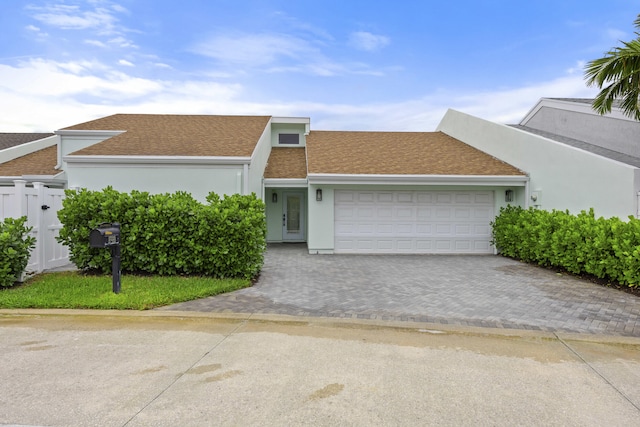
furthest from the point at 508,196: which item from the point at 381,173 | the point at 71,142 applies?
the point at 71,142

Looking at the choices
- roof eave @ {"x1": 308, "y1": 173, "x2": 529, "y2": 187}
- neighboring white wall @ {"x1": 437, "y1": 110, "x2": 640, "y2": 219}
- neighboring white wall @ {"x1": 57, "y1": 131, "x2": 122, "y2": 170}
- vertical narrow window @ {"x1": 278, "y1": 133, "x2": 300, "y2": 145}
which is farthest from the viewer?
vertical narrow window @ {"x1": 278, "y1": 133, "x2": 300, "y2": 145}

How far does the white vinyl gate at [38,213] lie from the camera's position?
7453 millimetres

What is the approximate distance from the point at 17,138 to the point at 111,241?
1738 cm

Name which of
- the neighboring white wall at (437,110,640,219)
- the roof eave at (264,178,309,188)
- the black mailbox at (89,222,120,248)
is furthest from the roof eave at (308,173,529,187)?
the black mailbox at (89,222,120,248)

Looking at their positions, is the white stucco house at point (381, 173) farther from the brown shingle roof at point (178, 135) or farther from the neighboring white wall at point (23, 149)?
the neighboring white wall at point (23, 149)

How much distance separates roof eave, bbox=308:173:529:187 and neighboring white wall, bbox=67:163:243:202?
279 centimetres

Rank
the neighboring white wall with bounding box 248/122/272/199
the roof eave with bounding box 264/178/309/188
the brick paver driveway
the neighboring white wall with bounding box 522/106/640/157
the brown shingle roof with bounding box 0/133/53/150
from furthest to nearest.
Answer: the brown shingle roof with bounding box 0/133/53/150
the roof eave with bounding box 264/178/309/188
the neighboring white wall with bounding box 248/122/272/199
the neighboring white wall with bounding box 522/106/640/157
the brick paver driveway

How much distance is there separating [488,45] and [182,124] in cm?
1317

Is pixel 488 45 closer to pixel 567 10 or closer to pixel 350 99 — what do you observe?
pixel 567 10

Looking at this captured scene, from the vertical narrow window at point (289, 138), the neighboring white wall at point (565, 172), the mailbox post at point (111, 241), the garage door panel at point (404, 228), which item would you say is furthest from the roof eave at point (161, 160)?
the neighboring white wall at point (565, 172)

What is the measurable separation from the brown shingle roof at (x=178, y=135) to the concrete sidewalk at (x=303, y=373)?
23.8 feet

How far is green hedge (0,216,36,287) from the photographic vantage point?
256 inches

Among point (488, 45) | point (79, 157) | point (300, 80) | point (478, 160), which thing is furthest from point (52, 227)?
point (488, 45)

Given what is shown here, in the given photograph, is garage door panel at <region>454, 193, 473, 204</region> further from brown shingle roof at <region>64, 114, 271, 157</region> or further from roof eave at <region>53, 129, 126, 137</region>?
roof eave at <region>53, 129, 126, 137</region>
